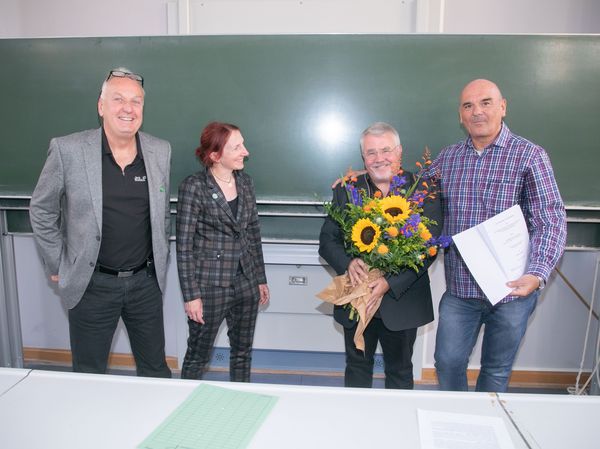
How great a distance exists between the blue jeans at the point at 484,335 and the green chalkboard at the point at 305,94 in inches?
42.0

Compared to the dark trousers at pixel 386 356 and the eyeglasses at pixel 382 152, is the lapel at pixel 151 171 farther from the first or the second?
the dark trousers at pixel 386 356

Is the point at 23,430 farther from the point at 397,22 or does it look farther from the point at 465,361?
the point at 397,22

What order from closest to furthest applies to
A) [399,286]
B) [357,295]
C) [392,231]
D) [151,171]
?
[392,231]
[357,295]
[399,286]
[151,171]

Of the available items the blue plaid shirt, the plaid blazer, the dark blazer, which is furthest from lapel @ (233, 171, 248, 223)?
the blue plaid shirt

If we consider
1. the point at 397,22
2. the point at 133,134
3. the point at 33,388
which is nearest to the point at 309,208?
the point at 133,134

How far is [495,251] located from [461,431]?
860 millimetres

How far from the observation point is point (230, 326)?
7.38 ft

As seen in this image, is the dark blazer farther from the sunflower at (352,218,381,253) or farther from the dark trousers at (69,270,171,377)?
the dark trousers at (69,270,171,377)

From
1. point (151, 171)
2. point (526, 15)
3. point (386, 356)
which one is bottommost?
point (386, 356)

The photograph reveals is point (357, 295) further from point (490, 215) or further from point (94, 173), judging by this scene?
point (94, 173)

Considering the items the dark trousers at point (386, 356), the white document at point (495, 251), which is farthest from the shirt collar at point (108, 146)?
the white document at point (495, 251)

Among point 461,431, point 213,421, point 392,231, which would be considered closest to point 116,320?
point 213,421

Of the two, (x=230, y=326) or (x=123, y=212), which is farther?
(x=230, y=326)

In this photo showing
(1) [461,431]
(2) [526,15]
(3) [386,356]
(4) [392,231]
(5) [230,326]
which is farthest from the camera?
(2) [526,15]
